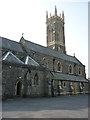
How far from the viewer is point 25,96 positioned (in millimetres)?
24781

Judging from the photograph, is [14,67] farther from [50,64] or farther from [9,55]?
[50,64]

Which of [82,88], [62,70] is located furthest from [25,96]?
[82,88]

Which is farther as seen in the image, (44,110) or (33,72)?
(33,72)

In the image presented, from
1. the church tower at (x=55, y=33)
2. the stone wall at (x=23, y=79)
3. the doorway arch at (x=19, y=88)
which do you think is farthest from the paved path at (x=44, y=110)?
the church tower at (x=55, y=33)

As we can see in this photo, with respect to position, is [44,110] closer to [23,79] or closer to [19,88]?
[19,88]

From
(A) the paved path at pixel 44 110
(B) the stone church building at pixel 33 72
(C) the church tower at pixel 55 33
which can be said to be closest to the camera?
(A) the paved path at pixel 44 110

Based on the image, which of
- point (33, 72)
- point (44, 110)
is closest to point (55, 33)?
point (33, 72)

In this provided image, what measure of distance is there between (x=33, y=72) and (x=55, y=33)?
36.9 metres

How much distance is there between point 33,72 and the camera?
90.1ft

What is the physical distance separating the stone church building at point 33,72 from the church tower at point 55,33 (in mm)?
12982

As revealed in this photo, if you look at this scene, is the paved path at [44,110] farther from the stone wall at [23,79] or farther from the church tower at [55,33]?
the church tower at [55,33]

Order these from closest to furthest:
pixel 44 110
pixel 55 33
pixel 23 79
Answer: pixel 44 110 → pixel 23 79 → pixel 55 33

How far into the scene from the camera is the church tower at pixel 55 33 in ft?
198

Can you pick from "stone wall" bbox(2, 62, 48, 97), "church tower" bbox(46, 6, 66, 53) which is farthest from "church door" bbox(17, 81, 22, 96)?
"church tower" bbox(46, 6, 66, 53)
